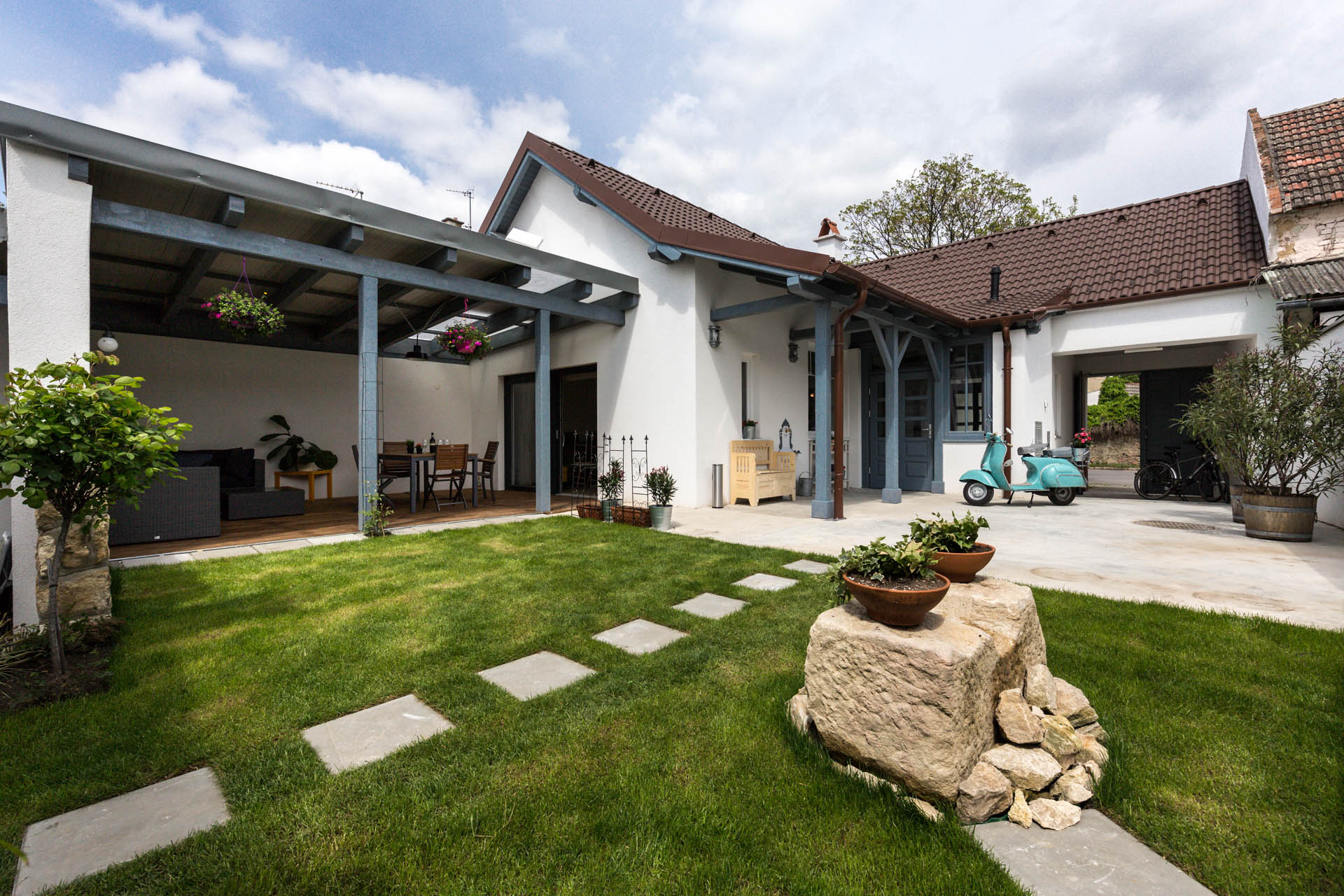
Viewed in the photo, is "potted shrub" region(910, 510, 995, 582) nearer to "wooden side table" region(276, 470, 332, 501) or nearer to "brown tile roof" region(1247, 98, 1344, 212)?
"brown tile roof" region(1247, 98, 1344, 212)

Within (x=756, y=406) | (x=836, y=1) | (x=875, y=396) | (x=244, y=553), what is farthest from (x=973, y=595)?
(x=875, y=396)

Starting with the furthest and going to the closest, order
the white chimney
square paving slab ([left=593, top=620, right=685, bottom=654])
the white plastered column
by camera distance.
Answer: the white chimney → the white plastered column → square paving slab ([left=593, top=620, right=685, bottom=654])

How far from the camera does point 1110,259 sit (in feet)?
28.8

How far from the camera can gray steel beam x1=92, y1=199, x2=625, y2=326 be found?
4004 millimetres

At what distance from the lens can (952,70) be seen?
8688 mm

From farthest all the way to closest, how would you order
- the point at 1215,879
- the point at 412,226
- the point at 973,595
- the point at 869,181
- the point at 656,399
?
1. the point at 869,181
2. the point at 656,399
3. the point at 412,226
4. the point at 973,595
5. the point at 1215,879

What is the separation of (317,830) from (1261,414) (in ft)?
24.8

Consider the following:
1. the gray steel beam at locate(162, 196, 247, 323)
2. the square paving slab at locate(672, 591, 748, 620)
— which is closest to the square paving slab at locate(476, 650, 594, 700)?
the square paving slab at locate(672, 591, 748, 620)

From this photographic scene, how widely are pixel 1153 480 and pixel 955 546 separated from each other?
9309 mm

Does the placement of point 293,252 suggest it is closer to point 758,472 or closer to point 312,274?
point 312,274

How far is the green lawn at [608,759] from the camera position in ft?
4.37

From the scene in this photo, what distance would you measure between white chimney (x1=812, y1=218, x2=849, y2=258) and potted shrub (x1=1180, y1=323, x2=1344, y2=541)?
4911 millimetres

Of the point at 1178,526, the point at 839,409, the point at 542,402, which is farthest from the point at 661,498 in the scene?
the point at 1178,526

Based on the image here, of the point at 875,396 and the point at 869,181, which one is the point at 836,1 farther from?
the point at 869,181
